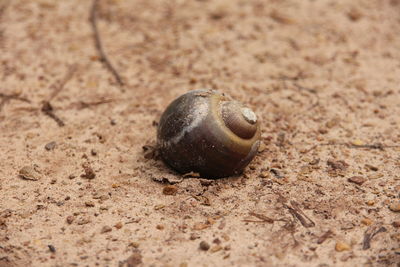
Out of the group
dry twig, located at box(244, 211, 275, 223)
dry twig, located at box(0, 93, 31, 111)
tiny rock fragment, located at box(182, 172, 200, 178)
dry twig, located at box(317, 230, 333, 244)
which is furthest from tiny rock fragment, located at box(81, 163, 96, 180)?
dry twig, located at box(317, 230, 333, 244)

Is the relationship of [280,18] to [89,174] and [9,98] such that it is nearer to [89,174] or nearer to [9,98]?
[9,98]

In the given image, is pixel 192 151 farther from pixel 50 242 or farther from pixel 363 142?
pixel 363 142

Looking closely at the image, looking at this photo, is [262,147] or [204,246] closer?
[204,246]

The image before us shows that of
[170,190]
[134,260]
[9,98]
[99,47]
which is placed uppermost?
[99,47]

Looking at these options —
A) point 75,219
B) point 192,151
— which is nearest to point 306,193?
point 192,151

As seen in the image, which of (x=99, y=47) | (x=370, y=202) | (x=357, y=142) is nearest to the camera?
(x=370, y=202)

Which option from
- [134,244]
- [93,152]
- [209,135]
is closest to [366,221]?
[209,135]

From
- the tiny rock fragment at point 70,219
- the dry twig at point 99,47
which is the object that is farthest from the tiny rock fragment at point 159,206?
the dry twig at point 99,47
